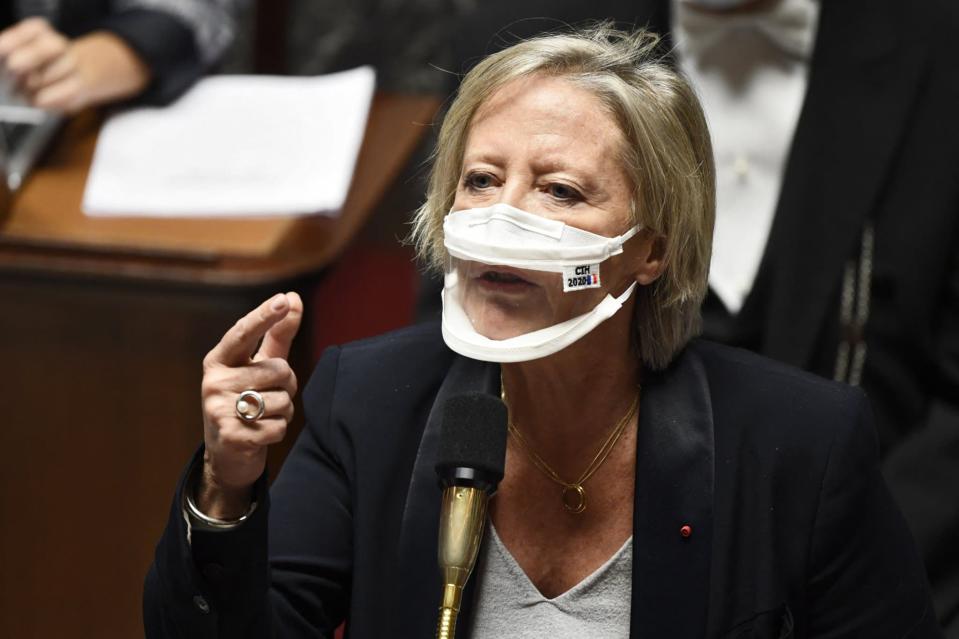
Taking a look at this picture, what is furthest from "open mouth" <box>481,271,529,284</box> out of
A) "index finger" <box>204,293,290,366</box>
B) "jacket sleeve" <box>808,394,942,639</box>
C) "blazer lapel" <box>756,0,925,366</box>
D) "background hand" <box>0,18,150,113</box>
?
"background hand" <box>0,18,150,113</box>

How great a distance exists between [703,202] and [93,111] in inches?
53.2

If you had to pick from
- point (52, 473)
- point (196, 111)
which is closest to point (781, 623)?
point (52, 473)

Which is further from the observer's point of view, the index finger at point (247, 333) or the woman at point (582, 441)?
the woman at point (582, 441)

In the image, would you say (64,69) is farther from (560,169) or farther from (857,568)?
(857,568)

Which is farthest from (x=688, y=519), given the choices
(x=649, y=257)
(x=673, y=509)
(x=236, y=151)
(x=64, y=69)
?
(x=64, y=69)

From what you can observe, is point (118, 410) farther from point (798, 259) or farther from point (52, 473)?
point (798, 259)

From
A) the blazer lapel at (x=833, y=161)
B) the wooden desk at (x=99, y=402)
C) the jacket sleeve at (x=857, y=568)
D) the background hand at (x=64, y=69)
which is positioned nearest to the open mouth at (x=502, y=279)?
the jacket sleeve at (x=857, y=568)

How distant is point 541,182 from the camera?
1549 millimetres

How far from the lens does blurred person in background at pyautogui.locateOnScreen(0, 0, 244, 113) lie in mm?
2508

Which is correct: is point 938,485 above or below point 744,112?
below

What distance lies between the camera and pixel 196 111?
2590 millimetres

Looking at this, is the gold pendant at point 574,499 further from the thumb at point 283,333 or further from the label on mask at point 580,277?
the thumb at point 283,333

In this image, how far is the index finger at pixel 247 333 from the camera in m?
1.38

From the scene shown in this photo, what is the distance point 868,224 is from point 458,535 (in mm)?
1125
